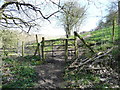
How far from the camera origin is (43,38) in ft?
27.9

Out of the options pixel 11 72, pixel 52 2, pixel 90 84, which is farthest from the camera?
pixel 52 2

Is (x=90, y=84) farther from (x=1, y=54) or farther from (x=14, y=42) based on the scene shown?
(x=1, y=54)

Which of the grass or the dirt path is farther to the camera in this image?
the dirt path

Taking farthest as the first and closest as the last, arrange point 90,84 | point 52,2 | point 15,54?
point 15,54 < point 52,2 < point 90,84

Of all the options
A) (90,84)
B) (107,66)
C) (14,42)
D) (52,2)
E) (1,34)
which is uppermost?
(52,2)

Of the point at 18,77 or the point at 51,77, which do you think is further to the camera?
the point at 51,77

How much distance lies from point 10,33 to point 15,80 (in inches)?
171

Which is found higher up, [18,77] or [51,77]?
[18,77]

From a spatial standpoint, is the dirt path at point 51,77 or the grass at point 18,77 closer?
the grass at point 18,77

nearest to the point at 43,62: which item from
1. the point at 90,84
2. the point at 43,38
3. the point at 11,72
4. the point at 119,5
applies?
the point at 43,38

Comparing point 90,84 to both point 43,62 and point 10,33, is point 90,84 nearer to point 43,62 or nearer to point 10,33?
point 43,62

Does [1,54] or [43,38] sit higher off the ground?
[43,38]

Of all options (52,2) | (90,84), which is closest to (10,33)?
(52,2)

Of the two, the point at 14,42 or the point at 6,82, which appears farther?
the point at 14,42
